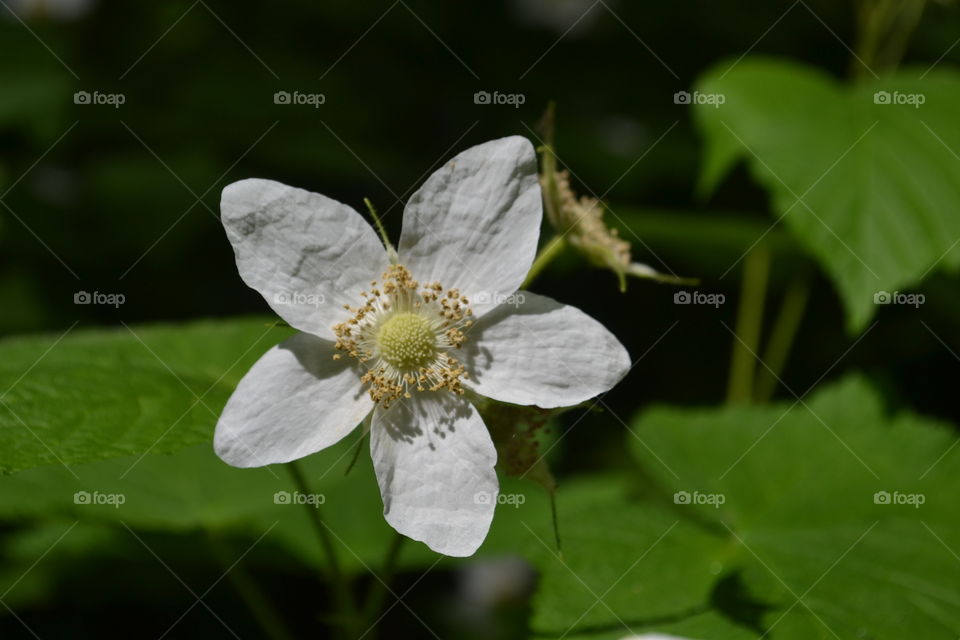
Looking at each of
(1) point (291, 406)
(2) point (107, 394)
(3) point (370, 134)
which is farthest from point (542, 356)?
(3) point (370, 134)

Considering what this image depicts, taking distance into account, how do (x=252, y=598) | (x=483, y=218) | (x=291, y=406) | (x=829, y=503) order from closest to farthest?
(x=291, y=406) → (x=483, y=218) → (x=252, y=598) → (x=829, y=503)

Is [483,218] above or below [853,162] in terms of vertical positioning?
below

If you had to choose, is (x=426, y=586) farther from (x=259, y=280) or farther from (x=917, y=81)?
(x=917, y=81)

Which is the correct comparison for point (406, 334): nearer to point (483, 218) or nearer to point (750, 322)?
point (483, 218)

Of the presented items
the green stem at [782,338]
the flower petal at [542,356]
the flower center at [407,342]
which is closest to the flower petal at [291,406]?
the flower center at [407,342]

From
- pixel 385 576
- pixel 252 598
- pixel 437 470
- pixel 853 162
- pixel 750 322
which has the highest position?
pixel 853 162

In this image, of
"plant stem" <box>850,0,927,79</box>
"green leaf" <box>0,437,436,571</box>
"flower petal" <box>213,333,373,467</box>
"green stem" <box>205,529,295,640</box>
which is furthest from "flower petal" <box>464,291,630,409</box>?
"plant stem" <box>850,0,927,79</box>
